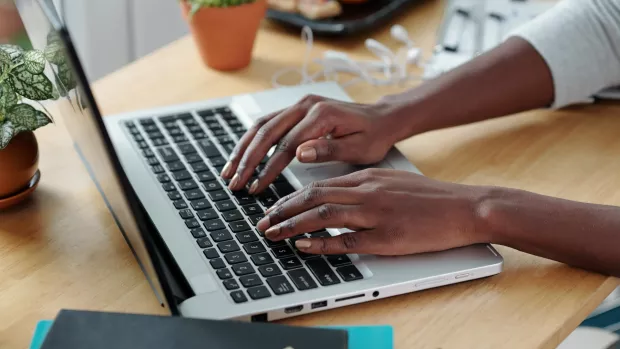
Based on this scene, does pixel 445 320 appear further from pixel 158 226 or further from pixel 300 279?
pixel 158 226

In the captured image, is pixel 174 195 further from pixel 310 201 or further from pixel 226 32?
pixel 226 32

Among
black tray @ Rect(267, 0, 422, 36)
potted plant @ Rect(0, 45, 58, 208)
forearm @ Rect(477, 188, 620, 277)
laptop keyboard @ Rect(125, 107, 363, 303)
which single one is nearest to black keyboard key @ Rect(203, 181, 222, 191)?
laptop keyboard @ Rect(125, 107, 363, 303)

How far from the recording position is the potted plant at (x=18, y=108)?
0.89 m

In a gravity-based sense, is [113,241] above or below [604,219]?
below

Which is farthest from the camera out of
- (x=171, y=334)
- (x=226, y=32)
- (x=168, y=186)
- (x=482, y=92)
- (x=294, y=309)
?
(x=226, y=32)

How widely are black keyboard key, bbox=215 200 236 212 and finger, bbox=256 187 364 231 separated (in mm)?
72

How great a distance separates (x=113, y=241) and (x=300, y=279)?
0.81 feet

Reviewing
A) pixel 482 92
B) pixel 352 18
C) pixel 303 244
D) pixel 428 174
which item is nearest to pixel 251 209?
pixel 303 244

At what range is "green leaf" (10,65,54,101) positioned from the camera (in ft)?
2.92

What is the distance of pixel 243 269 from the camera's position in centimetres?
84

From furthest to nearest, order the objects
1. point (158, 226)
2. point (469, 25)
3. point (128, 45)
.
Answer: point (128, 45), point (469, 25), point (158, 226)

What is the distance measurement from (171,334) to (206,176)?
0.37 metres

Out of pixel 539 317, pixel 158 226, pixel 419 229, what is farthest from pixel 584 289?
pixel 158 226

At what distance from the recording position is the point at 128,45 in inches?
83.7
